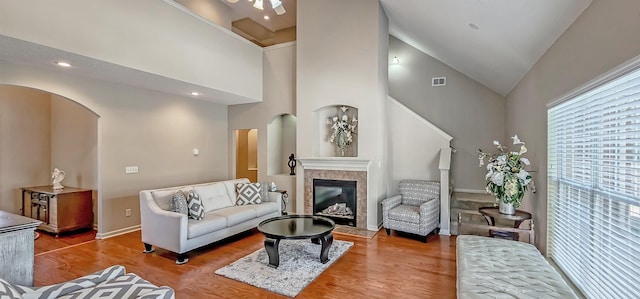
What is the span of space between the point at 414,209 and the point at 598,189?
9.48ft

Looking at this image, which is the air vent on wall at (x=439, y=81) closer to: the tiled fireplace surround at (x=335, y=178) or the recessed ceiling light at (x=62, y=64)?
the tiled fireplace surround at (x=335, y=178)

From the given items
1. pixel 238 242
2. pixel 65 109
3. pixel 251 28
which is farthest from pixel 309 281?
pixel 251 28

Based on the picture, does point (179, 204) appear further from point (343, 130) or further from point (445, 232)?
point (445, 232)

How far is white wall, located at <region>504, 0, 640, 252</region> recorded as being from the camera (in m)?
1.63

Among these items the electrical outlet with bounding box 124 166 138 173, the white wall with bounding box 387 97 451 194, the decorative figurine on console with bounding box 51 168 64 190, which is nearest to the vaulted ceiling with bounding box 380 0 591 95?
the white wall with bounding box 387 97 451 194

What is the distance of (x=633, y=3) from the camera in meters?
1.53

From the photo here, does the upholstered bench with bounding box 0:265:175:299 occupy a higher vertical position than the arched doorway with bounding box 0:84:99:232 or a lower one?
lower

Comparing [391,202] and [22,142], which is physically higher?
[22,142]

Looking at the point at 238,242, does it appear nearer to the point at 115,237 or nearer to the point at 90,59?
the point at 115,237

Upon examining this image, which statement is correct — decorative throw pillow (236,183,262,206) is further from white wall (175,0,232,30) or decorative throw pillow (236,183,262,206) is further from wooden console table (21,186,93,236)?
white wall (175,0,232,30)

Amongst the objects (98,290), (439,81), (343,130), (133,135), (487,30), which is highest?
(439,81)

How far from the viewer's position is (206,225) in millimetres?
3961

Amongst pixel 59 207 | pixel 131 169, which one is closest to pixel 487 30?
pixel 131 169

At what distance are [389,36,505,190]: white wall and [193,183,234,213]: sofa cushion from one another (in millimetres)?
3643
